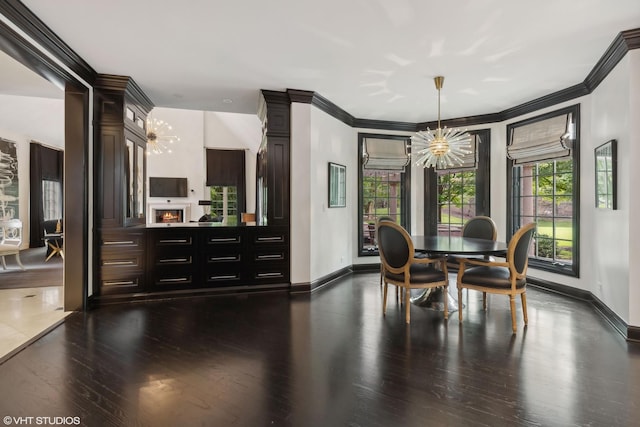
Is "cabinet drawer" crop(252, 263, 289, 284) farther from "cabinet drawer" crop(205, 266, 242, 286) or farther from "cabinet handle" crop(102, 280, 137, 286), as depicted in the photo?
"cabinet handle" crop(102, 280, 137, 286)

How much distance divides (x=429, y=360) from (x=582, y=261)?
9.75ft

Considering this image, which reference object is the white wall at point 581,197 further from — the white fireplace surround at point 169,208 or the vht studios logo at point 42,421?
the white fireplace surround at point 169,208

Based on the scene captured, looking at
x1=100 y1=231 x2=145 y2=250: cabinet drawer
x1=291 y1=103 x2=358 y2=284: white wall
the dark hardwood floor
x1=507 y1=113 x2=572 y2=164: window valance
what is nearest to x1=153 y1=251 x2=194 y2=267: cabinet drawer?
x1=100 y1=231 x2=145 y2=250: cabinet drawer

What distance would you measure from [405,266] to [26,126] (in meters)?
9.41

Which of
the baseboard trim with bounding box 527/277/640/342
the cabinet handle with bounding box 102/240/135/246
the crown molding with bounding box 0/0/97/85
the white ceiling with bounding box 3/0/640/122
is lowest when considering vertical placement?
the baseboard trim with bounding box 527/277/640/342

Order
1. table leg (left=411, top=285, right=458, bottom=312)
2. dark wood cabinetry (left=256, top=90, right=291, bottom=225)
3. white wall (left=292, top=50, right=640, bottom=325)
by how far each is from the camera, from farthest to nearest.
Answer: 1. dark wood cabinetry (left=256, top=90, right=291, bottom=225)
2. table leg (left=411, top=285, right=458, bottom=312)
3. white wall (left=292, top=50, right=640, bottom=325)

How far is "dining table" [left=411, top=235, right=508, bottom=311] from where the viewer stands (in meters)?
3.15


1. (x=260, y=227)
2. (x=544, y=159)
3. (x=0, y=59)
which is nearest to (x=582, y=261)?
(x=544, y=159)

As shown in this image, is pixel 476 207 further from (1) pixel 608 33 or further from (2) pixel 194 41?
(2) pixel 194 41

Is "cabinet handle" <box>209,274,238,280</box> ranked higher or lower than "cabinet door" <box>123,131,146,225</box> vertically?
lower

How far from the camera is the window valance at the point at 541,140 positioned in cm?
423

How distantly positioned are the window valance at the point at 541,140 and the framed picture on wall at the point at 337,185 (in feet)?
8.52

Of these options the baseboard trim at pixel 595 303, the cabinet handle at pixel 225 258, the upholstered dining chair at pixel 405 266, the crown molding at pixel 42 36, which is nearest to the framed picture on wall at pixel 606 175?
the baseboard trim at pixel 595 303

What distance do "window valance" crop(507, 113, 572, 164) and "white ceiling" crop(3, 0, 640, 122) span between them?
45 cm
